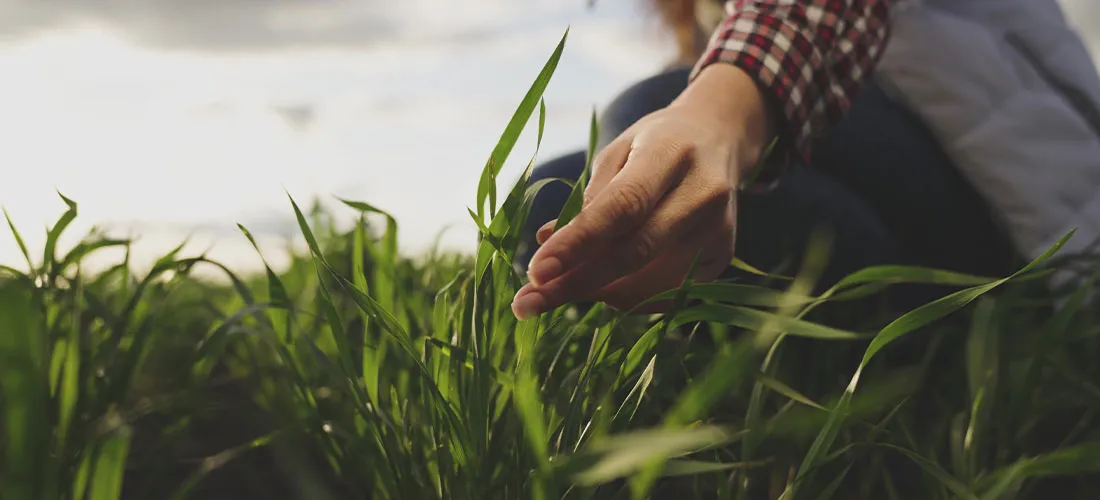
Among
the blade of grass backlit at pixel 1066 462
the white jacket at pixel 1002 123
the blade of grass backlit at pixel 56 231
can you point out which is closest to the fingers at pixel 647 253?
the blade of grass backlit at pixel 1066 462

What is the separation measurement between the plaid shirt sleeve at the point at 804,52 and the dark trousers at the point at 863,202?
21cm

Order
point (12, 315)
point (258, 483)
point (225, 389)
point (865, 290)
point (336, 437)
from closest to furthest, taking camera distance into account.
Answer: point (12, 315) < point (865, 290) < point (336, 437) < point (258, 483) < point (225, 389)

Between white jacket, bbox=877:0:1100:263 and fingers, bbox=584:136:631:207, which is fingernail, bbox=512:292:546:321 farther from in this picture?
white jacket, bbox=877:0:1100:263

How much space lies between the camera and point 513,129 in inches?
24.5

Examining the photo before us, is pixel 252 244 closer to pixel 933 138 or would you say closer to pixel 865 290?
pixel 865 290

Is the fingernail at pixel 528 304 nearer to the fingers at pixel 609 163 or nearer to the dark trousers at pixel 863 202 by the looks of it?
the fingers at pixel 609 163

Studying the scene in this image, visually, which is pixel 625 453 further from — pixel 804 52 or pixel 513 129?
pixel 804 52

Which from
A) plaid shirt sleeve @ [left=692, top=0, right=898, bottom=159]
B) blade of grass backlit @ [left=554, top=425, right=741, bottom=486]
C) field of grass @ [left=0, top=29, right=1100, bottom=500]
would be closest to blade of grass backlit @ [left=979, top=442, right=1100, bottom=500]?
field of grass @ [left=0, top=29, right=1100, bottom=500]

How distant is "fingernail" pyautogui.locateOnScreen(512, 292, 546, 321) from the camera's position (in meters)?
0.58

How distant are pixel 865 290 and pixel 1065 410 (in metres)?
0.67

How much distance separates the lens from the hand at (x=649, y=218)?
58 cm

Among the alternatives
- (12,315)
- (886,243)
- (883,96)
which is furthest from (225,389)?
(883,96)

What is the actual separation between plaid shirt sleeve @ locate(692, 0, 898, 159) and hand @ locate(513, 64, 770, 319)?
158mm

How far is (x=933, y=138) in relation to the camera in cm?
149
